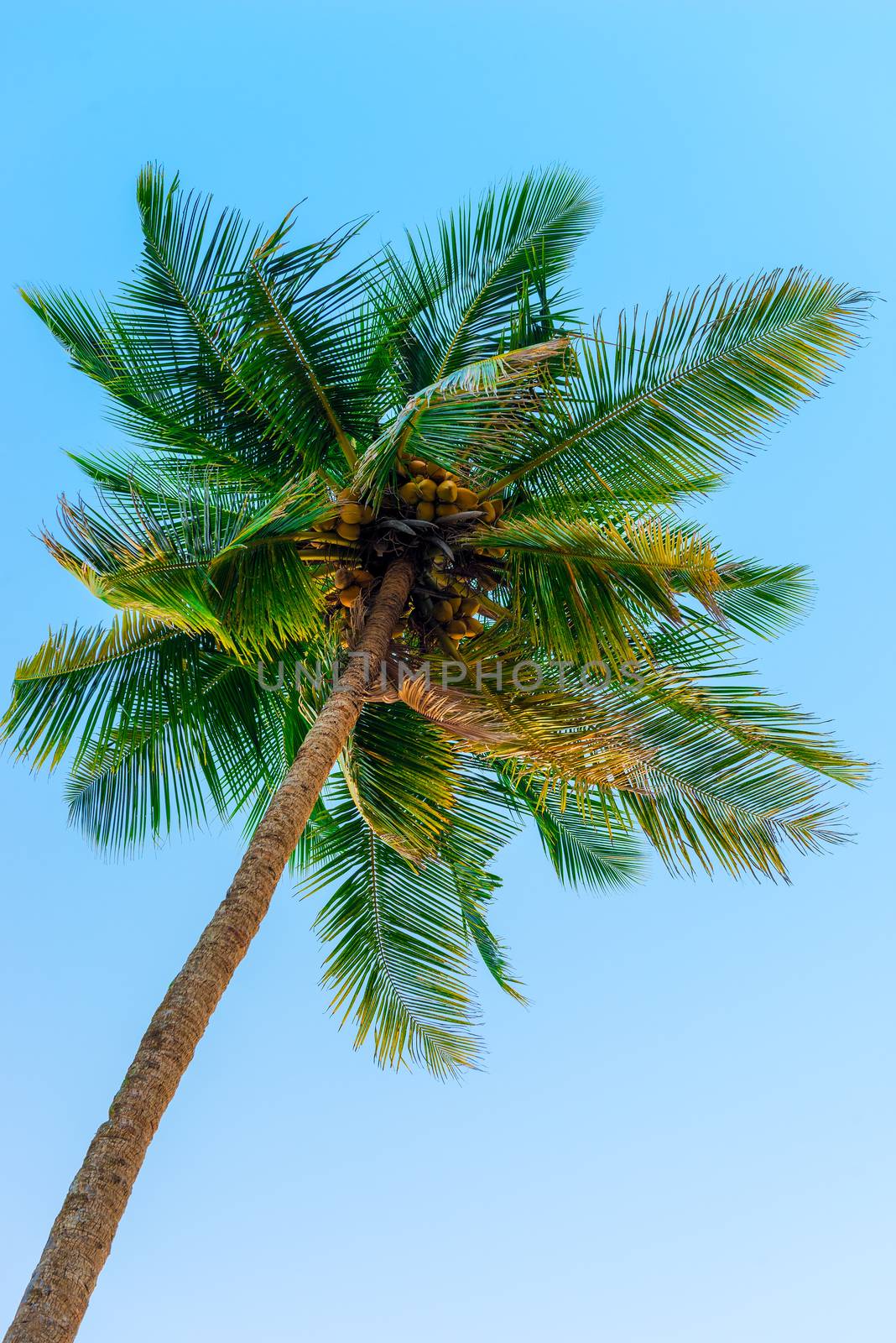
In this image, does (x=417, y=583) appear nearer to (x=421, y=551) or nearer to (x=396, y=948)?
(x=421, y=551)

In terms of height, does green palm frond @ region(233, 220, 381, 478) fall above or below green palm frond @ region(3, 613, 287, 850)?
above

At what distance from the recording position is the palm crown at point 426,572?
18.0 feet

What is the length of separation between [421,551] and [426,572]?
0.42ft

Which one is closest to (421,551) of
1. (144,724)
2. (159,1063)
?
(144,724)

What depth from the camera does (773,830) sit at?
5.44m

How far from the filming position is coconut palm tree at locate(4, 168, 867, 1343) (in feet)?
17.9

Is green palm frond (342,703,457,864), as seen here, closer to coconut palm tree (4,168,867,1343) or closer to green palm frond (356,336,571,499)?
coconut palm tree (4,168,867,1343)

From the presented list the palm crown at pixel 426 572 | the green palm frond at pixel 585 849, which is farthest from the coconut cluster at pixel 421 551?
the green palm frond at pixel 585 849

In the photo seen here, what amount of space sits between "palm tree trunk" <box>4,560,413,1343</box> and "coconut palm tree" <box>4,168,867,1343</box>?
4 centimetres

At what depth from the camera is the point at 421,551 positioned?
20.7 feet

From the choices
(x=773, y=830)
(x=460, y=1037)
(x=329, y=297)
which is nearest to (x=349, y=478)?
(x=329, y=297)

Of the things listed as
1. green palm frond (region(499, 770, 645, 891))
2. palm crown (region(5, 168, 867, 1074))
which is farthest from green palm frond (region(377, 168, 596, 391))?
green palm frond (region(499, 770, 645, 891))

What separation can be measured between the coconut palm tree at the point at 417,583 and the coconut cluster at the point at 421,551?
20 mm

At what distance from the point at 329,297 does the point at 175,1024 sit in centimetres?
402
